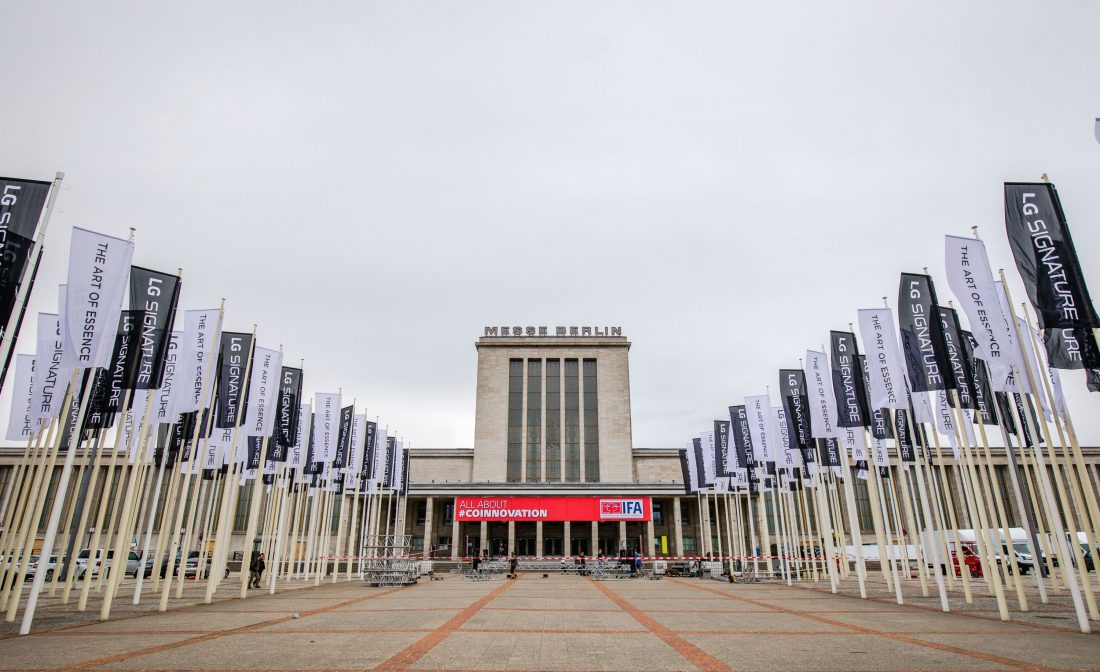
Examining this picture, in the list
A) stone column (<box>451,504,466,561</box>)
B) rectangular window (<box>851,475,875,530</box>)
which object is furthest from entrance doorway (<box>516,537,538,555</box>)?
rectangular window (<box>851,475,875,530</box>)

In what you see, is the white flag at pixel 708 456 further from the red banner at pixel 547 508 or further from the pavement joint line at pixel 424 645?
the pavement joint line at pixel 424 645

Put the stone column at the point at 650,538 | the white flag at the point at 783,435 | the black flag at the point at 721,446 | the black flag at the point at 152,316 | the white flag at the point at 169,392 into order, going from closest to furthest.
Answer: the black flag at the point at 152,316 → the white flag at the point at 169,392 → the white flag at the point at 783,435 → the black flag at the point at 721,446 → the stone column at the point at 650,538

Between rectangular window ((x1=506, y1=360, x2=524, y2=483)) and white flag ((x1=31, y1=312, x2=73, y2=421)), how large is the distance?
55.9m

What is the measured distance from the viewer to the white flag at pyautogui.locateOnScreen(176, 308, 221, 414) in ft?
64.7

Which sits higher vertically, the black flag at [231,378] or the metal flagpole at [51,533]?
the black flag at [231,378]

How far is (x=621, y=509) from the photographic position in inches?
2216

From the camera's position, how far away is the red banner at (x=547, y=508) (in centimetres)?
5641

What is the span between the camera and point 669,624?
14.5m

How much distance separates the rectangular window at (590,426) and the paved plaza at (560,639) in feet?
182

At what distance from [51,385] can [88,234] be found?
8.70 metres

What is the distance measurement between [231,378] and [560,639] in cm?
1602

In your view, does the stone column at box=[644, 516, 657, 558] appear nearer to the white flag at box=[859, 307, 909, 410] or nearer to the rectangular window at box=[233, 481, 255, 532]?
the white flag at box=[859, 307, 909, 410]

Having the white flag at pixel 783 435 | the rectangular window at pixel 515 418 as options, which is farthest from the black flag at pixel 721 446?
the rectangular window at pixel 515 418

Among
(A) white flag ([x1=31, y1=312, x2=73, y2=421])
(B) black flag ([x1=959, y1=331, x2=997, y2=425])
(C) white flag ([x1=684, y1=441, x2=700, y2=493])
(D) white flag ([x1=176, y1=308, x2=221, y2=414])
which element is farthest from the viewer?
(C) white flag ([x1=684, y1=441, x2=700, y2=493])
